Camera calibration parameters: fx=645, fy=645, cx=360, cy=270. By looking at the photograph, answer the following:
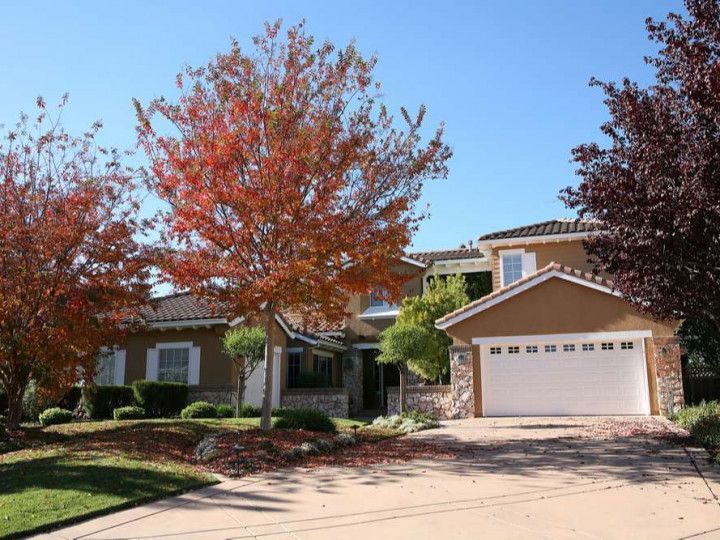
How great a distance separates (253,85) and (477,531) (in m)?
9.87

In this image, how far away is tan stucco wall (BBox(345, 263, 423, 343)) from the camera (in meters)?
28.1

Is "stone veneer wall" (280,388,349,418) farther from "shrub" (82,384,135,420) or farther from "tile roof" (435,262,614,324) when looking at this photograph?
"shrub" (82,384,135,420)

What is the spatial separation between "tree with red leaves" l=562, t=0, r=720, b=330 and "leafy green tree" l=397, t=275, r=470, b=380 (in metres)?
9.89

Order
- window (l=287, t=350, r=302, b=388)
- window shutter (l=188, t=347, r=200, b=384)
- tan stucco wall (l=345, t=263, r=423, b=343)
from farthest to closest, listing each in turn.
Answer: tan stucco wall (l=345, t=263, r=423, b=343) < window (l=287, t=350, r=302, b=388) < window shutter (l=188, t=347, r=200, b=384)

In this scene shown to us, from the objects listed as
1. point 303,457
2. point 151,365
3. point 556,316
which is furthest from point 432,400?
point 303,457

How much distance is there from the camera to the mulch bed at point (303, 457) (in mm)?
10391

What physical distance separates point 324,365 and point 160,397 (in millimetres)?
8490

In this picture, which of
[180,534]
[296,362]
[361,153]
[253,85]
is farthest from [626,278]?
[296,362]

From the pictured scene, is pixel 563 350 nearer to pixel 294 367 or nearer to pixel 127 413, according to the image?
pixel 294 367

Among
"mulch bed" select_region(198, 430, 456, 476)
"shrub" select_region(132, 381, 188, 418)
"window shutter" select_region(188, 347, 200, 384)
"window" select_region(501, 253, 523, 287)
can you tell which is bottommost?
"mulch bed" select_region(198, 430, 456, 476)

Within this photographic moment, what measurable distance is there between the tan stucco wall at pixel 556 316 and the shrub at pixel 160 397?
9164 millimetres

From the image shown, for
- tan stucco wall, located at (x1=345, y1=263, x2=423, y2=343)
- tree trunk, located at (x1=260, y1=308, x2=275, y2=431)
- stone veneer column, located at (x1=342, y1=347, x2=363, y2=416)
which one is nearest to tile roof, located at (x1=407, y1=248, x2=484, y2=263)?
tan stucco wall, located at (x1=345, y1=263, x2=423, y2=343)

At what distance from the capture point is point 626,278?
12.4m

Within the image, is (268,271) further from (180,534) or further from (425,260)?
(425,260)
